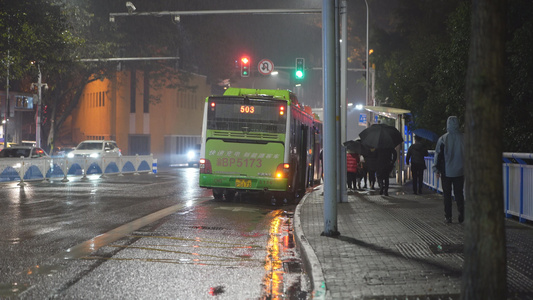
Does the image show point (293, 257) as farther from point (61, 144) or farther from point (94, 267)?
point (61, 144)

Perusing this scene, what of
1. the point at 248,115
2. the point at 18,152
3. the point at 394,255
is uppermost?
the point at 248,115

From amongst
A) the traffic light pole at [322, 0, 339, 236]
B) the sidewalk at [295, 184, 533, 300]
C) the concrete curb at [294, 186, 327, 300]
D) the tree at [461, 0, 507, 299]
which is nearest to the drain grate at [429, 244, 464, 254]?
the sidewalk at [295, 184, 533, 300]

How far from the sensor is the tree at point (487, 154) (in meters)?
4.70

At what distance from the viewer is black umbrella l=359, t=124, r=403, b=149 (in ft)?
61.5

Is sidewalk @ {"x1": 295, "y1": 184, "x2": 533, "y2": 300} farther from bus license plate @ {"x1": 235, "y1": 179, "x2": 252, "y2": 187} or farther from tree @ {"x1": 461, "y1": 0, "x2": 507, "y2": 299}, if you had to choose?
bus license plate @ {"x1": 235, "y1": 179, "x2": 252, "y2": 187}

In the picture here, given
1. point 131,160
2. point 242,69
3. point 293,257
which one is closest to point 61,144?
point 131,160

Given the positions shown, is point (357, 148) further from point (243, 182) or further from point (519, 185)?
point (519, 185)

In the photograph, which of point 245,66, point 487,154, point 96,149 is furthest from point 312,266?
point 96,149

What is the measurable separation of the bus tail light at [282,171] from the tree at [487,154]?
12694 millimetres

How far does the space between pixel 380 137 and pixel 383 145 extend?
311 millimetres

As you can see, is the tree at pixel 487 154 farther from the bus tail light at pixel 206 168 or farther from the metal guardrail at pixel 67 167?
the metal guardrail at pixel 67 167

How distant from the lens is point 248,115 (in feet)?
58.6

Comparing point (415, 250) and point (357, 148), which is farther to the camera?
point (357, 148)

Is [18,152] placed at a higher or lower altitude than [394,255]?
higher
